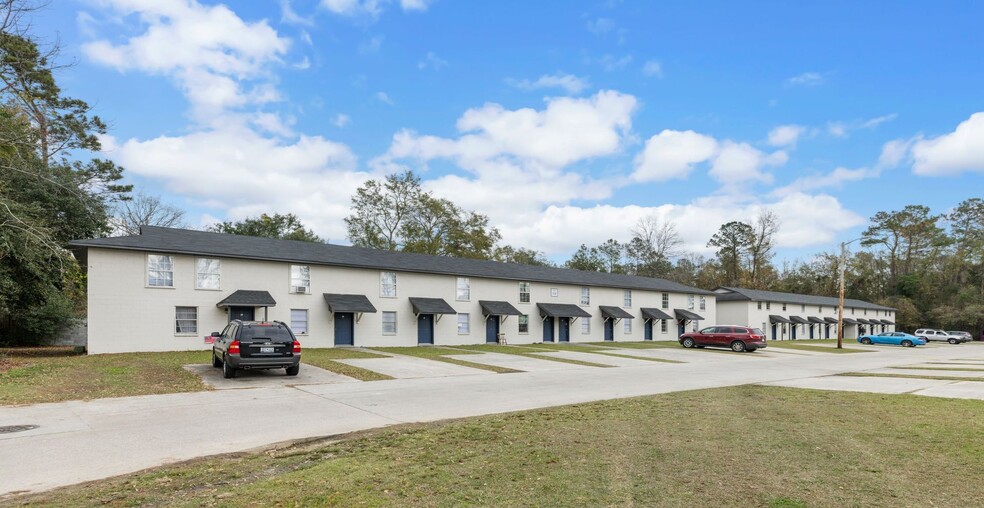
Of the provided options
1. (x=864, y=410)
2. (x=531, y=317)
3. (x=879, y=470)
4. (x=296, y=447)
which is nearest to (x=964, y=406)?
(x=864, y=410)

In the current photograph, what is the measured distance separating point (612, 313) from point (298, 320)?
73.2 feet

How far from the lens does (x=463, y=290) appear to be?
33344mm

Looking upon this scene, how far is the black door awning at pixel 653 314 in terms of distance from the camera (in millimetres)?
43094

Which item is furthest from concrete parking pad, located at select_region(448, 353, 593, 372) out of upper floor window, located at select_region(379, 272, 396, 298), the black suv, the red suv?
the red suv

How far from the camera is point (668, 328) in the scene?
45.8 m

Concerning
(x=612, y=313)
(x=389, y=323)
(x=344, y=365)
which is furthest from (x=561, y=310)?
(x=344, y=365)

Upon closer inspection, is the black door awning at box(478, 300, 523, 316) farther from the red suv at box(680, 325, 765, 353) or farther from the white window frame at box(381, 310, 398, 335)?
the red suv at box(680, 325, 765, 353)

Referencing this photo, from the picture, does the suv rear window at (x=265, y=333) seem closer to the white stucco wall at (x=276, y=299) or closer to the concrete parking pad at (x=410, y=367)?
the concrete parking pad at (x=410, y=367)

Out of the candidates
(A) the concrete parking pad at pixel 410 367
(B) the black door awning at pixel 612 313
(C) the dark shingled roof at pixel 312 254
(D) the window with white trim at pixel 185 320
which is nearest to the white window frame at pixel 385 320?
(C) the dark shingled roof at pixel 312 254

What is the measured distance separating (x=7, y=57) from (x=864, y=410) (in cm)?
2284

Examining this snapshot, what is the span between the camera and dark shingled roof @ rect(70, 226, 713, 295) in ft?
78.0

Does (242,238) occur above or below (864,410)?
above

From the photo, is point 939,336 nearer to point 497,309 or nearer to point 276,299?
point 497,309

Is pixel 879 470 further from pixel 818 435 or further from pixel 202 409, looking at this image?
pixel 202 409
